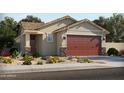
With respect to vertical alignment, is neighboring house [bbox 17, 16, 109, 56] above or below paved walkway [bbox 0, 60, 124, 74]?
above

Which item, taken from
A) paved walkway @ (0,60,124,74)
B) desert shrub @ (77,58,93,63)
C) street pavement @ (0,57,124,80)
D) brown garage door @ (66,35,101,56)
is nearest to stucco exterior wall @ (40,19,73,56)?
brown garage door @ (66,35,101,56)

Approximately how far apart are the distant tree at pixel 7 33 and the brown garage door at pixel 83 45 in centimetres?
450

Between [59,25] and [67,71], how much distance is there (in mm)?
7421

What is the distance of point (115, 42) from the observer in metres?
15.2

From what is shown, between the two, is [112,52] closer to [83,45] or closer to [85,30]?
[83,45]

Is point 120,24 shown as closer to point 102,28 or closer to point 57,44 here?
point 102,28

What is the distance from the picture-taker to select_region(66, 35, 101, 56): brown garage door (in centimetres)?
1682

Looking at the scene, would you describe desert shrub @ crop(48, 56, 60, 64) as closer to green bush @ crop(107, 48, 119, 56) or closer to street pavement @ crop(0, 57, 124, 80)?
street pavement @ crop(0, 57, 124, 80)

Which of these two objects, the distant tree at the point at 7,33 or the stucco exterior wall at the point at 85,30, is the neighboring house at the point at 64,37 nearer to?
the stucco exterior wall at the point at 85,30

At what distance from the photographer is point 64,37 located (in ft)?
64.2

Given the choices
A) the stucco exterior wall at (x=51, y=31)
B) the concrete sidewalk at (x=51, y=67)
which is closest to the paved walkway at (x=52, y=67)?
the concrete sidewalk at (x=51, y=67)

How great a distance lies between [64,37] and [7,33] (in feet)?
22.2

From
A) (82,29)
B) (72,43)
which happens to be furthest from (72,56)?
(82,29)

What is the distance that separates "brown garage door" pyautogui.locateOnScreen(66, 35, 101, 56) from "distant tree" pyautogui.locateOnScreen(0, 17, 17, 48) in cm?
450
